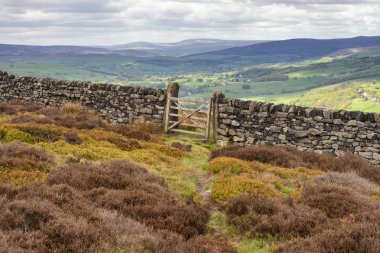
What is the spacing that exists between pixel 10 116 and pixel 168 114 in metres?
8.82

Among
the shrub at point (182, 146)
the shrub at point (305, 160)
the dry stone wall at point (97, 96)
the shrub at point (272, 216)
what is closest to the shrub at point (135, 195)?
the shrub at point (272, 216)

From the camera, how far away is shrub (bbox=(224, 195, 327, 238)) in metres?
8.29

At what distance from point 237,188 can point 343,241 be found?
4.32 m

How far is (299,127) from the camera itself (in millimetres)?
19125

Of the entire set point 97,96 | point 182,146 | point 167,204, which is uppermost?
point 97,96

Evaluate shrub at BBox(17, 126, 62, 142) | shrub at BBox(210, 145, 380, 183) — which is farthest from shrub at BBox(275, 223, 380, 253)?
shrub at BBox(17, 126, 62, 142)

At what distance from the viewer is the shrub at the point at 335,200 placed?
29.7ft

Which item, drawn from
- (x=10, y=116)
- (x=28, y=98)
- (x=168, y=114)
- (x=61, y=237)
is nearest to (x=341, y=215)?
(x=61, y=237)

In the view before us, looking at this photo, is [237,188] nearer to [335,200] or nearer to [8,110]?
[335,200]

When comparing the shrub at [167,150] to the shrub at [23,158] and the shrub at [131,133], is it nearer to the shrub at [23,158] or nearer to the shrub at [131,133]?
the shrub at [131,133]

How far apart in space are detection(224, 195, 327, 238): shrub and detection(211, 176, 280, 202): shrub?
2.68 feet

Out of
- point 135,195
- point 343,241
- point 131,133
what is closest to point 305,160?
point 131,133

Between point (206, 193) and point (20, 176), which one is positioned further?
point (206, 193)

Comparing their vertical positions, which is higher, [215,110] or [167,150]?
[215,110]
